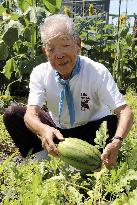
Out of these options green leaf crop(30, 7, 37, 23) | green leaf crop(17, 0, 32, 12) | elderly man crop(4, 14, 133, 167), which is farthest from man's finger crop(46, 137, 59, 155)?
green leaf crop(17, 0, 32, 12)

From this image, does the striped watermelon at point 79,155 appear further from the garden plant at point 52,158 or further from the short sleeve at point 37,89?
the short sleeve at point 37,89

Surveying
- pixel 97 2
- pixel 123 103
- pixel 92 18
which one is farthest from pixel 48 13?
pixel 97 2

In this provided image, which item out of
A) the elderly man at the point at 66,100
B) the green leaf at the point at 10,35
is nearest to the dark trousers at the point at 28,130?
the elderly man at the point at 66,100

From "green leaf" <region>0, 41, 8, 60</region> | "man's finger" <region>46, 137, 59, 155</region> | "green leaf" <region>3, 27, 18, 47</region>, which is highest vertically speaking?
"man's finger" <region>46, 137, 59, 155</region>

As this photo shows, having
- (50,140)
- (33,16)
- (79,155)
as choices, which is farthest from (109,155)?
(33,16)

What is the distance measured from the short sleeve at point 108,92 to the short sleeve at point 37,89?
0.40m

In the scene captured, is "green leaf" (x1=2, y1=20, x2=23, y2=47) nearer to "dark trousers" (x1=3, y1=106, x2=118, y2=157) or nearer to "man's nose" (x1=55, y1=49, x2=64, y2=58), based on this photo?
"dark trousers" (x1=3, y1=106, x2=118, y2=157)

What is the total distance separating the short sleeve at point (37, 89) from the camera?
311cm

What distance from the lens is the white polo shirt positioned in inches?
120

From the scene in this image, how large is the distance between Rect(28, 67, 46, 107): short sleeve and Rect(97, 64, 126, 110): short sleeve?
0.40 m

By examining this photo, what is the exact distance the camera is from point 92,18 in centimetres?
784

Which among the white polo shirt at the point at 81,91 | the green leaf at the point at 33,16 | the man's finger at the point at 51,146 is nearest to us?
the man's finger at the point at 51,146

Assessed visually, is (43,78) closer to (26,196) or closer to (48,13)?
(26,196)

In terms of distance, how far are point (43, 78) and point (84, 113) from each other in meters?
0.38
